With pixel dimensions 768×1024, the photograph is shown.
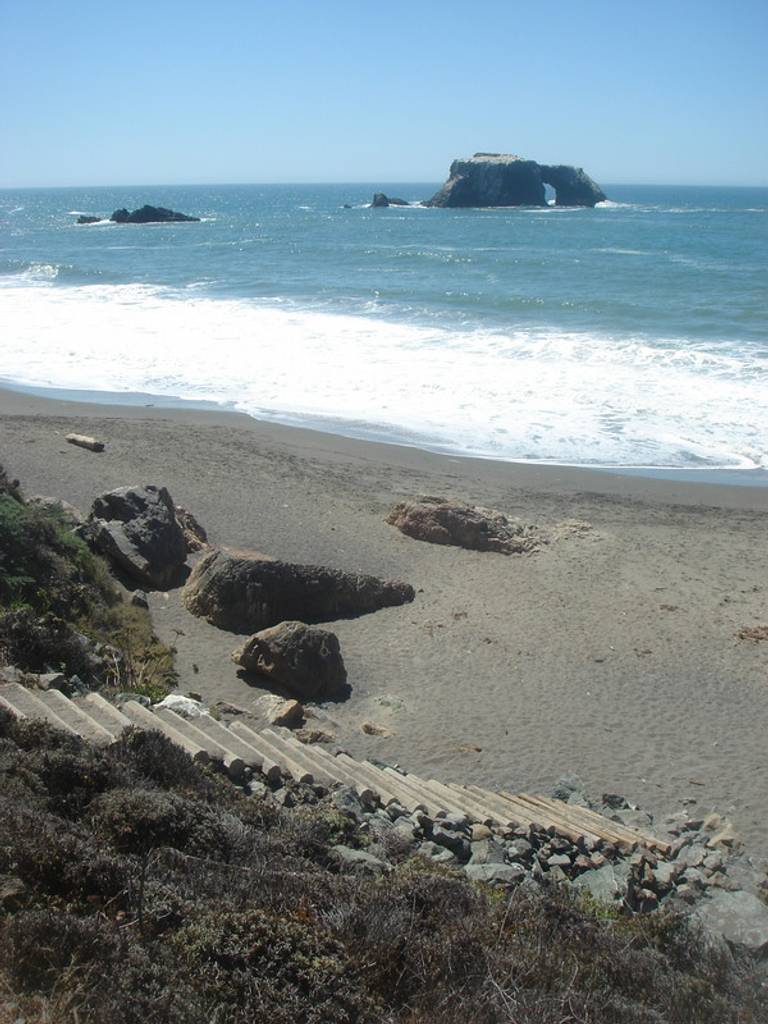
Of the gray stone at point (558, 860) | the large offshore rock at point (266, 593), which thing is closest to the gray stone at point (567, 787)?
the gray stone at point (558, 860)

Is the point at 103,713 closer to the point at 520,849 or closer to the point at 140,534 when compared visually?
the point at 520,849

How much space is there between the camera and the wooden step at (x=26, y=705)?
5.58 m

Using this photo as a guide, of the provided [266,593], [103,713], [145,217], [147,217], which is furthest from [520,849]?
[147,217]

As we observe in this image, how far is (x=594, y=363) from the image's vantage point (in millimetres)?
23703

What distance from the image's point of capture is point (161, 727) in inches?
248

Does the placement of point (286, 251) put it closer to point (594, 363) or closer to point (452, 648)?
point (594, 363)

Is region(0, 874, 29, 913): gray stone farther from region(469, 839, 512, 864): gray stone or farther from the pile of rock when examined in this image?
region(469, 839, 512, 864): gray stone

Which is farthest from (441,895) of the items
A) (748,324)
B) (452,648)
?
(748,324)

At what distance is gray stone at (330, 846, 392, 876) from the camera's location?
4.71 metres

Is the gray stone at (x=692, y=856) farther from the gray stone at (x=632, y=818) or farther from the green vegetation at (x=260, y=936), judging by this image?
the green vegetation at (x=260, y=936)

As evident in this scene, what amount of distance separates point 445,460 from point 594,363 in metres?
7.89

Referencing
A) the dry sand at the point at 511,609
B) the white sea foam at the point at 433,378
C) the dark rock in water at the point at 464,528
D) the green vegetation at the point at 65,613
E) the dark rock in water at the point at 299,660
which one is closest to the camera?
the green vegetation at the point at 65,613

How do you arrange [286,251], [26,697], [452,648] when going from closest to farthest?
1. [26,697]
2. [452,648]
3. [286,251]

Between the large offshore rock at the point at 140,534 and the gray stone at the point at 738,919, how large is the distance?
24.2ft
